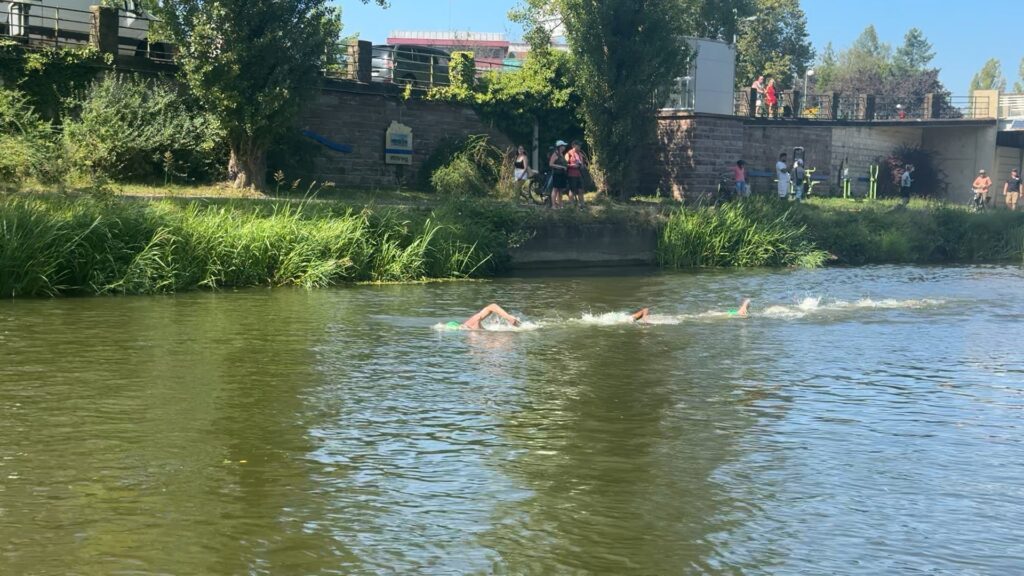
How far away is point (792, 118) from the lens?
144 feet

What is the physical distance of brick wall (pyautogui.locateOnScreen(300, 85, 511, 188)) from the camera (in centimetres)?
3095

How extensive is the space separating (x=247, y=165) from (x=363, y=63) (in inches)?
272

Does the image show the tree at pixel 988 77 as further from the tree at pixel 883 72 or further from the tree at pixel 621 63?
the tree at pixel 621 63

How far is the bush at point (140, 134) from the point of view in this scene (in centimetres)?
2509

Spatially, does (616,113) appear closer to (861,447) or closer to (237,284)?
(237,284)

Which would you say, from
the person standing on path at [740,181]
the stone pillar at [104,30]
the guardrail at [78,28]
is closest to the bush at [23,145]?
the guardrail at [78,28]

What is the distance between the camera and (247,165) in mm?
26688

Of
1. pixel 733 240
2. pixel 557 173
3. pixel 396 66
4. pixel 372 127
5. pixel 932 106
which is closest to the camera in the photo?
pixel 733 240

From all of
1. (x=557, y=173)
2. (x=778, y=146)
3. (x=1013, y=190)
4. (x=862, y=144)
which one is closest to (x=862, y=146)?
(x=862, y=144)

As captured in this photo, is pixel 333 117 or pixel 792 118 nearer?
pixel 333 117

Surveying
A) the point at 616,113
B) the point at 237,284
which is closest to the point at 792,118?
the point at 616,113

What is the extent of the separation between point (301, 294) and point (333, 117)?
12.5 metres

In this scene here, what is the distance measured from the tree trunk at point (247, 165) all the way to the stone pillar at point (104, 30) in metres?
3.82

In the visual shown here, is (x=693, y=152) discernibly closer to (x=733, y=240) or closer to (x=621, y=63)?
(x=621, y=63)
